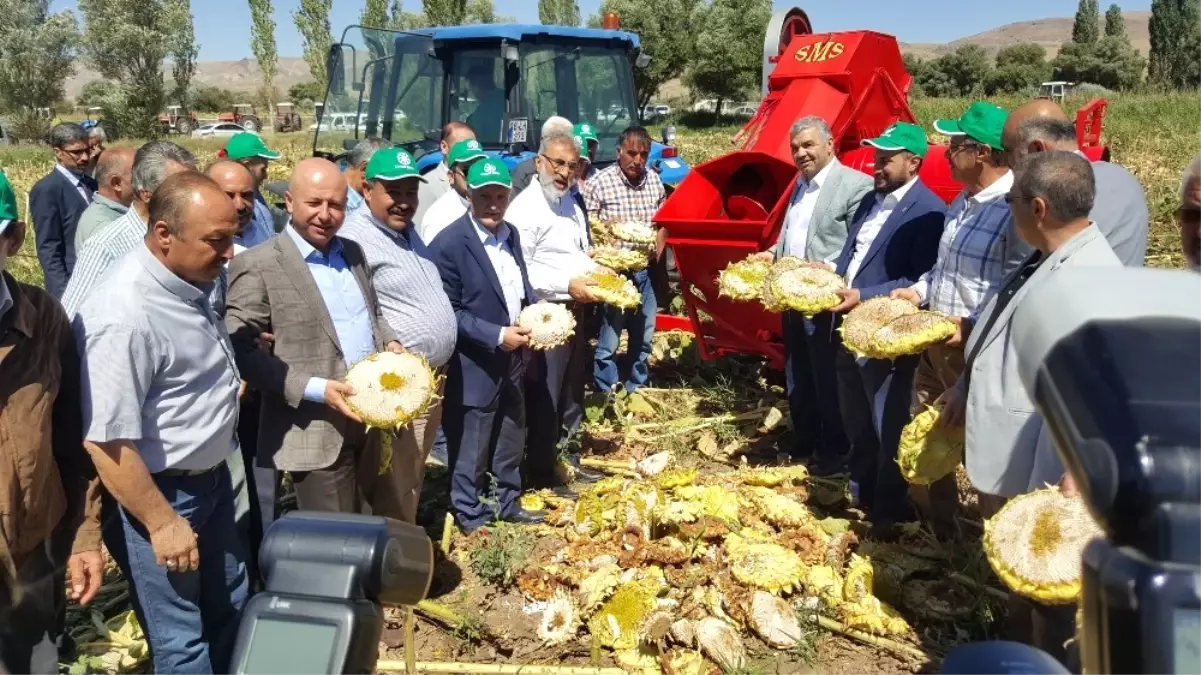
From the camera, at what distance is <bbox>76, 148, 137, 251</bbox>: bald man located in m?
4.82

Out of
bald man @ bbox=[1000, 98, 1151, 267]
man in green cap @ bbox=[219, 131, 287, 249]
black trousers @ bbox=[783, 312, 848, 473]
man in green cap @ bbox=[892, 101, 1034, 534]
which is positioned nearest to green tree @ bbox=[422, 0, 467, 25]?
man in green cap @ bbox=[219, 131, 287, 249]

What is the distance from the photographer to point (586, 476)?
19.2 feet

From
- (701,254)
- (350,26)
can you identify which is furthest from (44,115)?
(701,254)

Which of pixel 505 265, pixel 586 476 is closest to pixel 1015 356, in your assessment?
pixel 505 265

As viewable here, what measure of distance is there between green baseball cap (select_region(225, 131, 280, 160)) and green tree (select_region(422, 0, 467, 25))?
28.8 m

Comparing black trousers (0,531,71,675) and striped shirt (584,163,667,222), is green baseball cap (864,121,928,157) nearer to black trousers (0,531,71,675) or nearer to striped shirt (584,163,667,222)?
striped shirt (584,163,667,222)

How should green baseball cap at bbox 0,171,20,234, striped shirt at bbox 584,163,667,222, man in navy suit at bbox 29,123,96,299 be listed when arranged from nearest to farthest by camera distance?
1. green baseball cap at bbox 0,171,20,234
2. man in navy suit at bbox 29,123,96,299
3. striped shirt at bbox 584,163,667,222

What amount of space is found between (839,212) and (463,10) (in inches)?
1226

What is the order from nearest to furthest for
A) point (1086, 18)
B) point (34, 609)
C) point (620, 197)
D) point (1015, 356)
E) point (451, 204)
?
point (34, 609) → point (1015, 356) → point (451, 204) → point (620, 197) → point (1086, 18)

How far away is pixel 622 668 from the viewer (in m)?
3.70

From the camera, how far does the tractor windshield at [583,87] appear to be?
8.68 m

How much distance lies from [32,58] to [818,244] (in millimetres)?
55870

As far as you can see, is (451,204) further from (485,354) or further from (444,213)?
(485,354)

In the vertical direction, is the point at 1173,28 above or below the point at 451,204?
above
